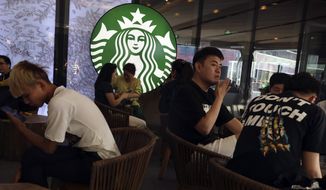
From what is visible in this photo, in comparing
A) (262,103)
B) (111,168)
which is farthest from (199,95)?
(111,168)

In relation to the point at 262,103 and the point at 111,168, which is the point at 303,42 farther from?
the point at 111,168

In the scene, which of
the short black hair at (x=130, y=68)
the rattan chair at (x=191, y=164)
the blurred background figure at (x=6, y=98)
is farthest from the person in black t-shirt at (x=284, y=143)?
the short black hair at (x=130, y=68)

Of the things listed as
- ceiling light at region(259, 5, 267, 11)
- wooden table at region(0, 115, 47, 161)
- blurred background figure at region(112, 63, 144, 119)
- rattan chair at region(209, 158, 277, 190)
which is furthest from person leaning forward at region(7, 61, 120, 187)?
ceiling light at region(259, 5, 267, 11)

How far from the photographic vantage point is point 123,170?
1748 millimetres

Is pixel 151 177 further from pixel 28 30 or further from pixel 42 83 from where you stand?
pixel 28 30

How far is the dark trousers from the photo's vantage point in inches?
79.9

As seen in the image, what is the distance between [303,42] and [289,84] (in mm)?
5274

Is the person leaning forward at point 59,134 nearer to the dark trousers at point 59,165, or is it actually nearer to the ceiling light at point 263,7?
the dark trousers at point 59,165

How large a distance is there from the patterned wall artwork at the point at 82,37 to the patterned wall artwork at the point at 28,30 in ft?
0.91

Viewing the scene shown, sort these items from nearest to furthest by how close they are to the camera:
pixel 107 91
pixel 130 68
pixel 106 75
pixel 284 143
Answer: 1. pixel 284 143
2. pixel 107 91
3. pixel 106 75
4. pixel 130 68

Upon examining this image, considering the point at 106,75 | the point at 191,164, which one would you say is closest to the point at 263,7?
the point at 106,75

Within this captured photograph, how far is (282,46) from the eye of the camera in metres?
6.76

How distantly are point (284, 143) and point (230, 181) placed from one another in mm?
389

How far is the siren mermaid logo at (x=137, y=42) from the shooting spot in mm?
5355
